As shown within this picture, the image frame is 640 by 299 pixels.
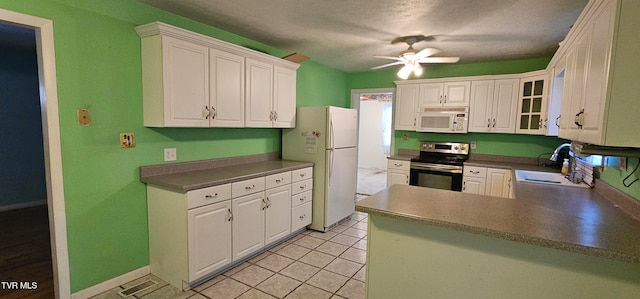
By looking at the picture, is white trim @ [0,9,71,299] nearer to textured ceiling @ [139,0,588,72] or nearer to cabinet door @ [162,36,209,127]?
cabinet door @ [162,36,209,127]

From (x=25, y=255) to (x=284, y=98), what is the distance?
3124 mm

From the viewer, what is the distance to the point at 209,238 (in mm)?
2496

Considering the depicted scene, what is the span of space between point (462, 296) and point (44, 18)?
319 centimetres

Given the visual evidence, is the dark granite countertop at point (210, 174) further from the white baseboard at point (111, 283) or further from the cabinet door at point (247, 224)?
the white baseboard at point (111, 283)

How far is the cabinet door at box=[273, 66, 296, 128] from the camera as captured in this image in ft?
11.6

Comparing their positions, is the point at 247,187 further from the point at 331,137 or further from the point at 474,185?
the point at 474,185

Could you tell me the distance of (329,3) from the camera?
241cm

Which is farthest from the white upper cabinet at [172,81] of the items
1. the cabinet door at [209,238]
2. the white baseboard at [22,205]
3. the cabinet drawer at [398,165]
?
the white baseboard at [22,205]

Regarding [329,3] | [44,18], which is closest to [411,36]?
[329,3]

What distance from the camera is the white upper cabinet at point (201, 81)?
2.41 metres

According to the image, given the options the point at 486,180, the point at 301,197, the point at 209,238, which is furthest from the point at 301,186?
the point at 486,180

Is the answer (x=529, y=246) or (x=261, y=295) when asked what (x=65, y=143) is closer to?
(x=261, y=295)

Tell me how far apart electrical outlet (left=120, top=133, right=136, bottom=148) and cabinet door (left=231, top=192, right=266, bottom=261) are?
97 centimetres

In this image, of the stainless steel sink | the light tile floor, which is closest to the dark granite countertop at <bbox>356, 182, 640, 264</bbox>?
the stainless steel sink
